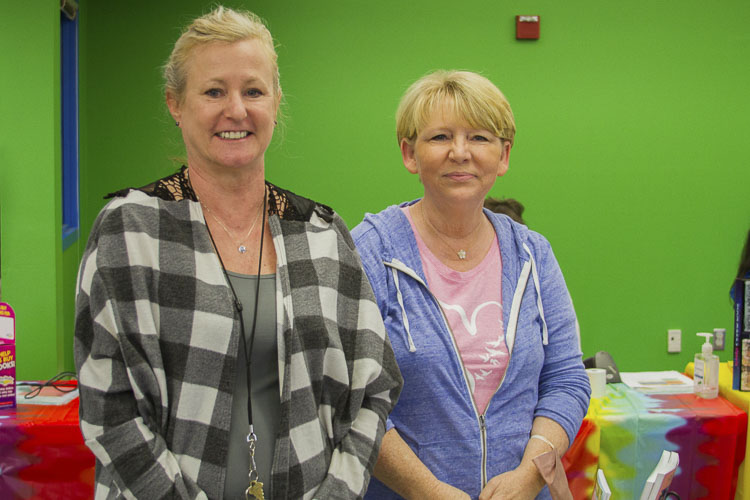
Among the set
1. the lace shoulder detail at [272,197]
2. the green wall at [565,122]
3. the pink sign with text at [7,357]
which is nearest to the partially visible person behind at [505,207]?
the green wall at [565,122]

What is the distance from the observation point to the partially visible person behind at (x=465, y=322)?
1471 millimetres

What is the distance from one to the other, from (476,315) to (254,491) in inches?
23.5

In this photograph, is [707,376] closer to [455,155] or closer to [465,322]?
[465,322]

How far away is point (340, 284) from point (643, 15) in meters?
3.59

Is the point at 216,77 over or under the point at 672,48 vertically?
under

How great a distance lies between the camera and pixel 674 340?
14.3 ft

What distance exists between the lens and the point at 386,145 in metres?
4.14

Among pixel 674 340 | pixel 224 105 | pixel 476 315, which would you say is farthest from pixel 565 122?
pixel 224 105

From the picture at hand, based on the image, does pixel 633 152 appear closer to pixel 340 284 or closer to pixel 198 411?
pixel 340 284

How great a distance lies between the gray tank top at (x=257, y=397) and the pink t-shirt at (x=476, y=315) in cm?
44

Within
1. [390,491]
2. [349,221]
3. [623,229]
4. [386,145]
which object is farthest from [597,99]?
[390,491]

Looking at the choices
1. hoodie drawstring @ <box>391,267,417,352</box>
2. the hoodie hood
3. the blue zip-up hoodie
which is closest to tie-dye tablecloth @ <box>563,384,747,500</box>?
the blue zip-up hoodie

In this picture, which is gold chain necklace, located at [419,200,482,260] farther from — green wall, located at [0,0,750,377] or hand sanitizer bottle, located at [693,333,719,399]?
green wall, located at [0,0,750,377]

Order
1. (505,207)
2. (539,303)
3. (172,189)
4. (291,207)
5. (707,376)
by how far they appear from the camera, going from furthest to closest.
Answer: (505,207) → (707,376) → (539,303) → (291,207) → (172,189)
